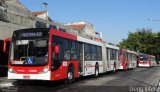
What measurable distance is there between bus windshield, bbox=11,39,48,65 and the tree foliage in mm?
78813

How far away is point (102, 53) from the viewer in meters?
27.3

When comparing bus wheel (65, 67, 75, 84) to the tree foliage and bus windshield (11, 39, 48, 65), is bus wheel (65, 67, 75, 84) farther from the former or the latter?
the tree foliage

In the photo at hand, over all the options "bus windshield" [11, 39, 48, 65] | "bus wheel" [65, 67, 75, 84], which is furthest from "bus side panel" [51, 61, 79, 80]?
"bus windshield" [11, 39, 48, 65]

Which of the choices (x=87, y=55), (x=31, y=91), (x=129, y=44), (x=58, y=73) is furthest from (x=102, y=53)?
(x=129, y=44)

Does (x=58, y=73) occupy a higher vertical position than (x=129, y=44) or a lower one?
lower

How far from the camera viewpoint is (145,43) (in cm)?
9675

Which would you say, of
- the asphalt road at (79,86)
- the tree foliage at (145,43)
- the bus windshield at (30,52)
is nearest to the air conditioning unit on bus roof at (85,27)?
the tree foliage at (145,43)

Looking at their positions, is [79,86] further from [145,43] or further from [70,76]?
[145,43]

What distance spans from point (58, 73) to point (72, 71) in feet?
7.70

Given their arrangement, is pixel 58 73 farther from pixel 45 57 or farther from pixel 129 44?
pixel 129 44

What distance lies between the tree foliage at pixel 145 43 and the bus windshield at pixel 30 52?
78.8 m

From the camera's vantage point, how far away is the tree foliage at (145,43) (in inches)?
3732

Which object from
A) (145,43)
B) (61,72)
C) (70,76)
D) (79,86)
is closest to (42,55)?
(61,72)

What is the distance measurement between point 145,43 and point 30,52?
83.1m
